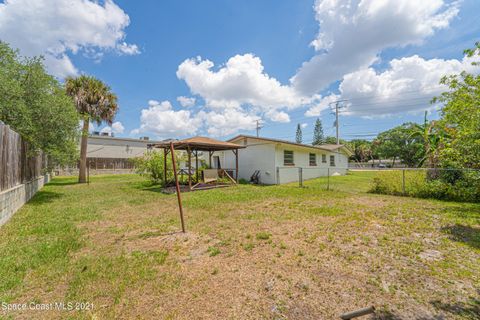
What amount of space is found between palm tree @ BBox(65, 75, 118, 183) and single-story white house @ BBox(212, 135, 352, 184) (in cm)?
888

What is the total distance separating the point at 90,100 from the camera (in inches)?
562

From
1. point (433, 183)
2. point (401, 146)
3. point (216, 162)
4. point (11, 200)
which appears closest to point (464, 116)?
point (433, 183)

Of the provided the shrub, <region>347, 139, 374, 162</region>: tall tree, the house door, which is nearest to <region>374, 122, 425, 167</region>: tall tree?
<region>347, 139, 374, 162</region>: tall tree

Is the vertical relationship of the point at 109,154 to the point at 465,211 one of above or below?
above

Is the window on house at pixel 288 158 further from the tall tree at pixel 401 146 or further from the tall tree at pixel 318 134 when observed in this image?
the tall tree at pixel 318 134

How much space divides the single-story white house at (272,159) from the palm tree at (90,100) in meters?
8.88

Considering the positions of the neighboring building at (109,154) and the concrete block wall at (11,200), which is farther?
the neighboring building at (109,154)

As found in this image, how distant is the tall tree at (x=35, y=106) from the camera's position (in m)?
6.41

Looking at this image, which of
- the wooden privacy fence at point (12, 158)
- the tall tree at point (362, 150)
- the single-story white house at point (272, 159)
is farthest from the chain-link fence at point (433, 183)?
the tall tree at point (362, 150)

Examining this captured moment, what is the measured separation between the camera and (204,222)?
203 inches

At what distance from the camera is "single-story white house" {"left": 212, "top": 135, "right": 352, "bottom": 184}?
42.4ft

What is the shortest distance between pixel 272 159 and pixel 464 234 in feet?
30.8

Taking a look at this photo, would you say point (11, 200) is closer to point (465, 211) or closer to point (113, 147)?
point (465, 211)

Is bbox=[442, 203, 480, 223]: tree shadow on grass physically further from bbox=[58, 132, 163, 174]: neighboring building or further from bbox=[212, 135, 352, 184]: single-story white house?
bbox=[58, 132, 163, 174]: neighboring building
